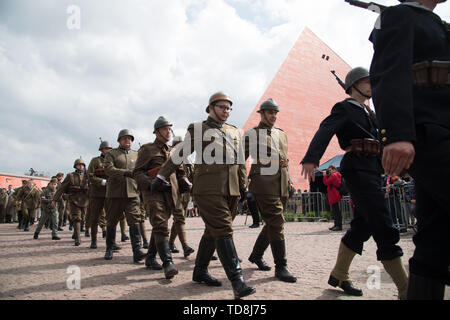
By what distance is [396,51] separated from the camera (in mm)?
1715

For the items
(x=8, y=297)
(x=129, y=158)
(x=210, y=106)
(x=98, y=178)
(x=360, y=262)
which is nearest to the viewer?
(x=8, y=297)

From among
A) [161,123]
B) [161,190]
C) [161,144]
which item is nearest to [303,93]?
[161,123]

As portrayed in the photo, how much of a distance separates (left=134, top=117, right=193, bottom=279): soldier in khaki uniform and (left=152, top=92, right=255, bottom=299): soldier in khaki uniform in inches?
21.2

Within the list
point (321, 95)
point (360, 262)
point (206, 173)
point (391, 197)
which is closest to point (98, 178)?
point (206, 173)

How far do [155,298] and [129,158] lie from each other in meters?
3.82

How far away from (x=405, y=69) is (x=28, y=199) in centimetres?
1649

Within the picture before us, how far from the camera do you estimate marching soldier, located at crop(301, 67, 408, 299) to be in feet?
9.16

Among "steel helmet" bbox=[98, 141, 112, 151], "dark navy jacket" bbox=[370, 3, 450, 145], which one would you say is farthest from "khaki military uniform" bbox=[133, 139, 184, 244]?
"steel helmet" bbox=[98, 141, 112, 151]

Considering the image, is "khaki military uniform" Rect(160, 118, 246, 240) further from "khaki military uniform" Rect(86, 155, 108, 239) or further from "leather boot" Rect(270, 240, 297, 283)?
"khaki military uniform" Rect(86, 155, 108, 239)

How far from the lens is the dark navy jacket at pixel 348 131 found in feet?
9.82

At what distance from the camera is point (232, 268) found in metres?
3.08

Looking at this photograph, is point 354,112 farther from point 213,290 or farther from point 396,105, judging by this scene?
point 213,290

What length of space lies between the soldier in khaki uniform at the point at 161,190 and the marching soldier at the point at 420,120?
2868mm

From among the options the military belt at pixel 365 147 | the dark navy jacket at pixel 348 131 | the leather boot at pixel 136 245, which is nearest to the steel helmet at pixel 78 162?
the leather boot at pixel 136 245
